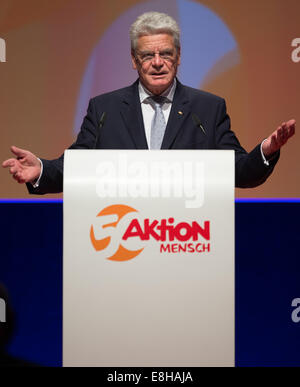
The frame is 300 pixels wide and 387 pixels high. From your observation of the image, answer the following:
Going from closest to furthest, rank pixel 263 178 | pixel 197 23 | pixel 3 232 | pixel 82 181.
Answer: pixel 82 181 → pixel 263 178 → pixel 3 232 → pixel 197 23

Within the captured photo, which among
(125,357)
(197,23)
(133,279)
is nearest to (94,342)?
(125,357)

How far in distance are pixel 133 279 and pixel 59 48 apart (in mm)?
2670

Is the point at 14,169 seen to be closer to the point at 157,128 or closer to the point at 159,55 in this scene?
the point at 157,128

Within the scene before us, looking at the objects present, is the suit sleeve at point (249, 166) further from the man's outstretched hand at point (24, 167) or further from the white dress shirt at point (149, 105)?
the man's outstretched hand at point (24, 167)

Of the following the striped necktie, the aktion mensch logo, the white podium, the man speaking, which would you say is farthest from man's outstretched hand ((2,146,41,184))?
the striped necktie

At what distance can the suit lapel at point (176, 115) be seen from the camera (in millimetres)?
2314

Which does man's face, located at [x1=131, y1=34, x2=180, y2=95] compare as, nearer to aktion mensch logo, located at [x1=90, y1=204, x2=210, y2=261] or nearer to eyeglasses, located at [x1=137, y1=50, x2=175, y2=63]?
eyeglasses, located at [x1=137, y1=50, x2=175, y2=63]

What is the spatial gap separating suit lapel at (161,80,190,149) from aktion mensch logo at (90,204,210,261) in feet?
1.70

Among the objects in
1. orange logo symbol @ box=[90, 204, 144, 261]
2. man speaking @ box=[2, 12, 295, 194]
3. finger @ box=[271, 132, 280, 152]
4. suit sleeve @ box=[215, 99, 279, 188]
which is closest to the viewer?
orange logo symbol @ box=[90, 204, 144, 261]

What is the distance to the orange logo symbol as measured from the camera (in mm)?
1865

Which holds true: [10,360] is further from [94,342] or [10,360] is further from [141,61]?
[141,61]

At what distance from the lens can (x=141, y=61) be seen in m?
2.40

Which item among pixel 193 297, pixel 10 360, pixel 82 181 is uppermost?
pixel 82 181

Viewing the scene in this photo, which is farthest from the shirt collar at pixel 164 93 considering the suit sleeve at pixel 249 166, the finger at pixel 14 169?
the finger at pixel 14 169
